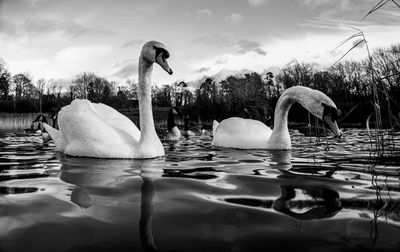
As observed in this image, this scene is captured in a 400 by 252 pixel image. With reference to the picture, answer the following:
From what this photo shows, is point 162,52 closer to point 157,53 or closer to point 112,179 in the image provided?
point 157,53

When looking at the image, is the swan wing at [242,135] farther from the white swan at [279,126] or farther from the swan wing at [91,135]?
the swan wing at [91,135]

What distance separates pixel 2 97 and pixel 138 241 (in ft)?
287

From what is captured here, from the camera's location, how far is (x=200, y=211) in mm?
2055

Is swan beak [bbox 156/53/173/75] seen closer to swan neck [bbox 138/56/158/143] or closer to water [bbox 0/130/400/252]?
swan neck [bbox 138/56/158/143]

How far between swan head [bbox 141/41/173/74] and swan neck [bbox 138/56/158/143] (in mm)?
264

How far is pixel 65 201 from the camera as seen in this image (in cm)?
229

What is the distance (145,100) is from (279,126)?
2.90 m

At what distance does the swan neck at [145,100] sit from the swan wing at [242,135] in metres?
2.50

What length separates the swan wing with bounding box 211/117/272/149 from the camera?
7008mm

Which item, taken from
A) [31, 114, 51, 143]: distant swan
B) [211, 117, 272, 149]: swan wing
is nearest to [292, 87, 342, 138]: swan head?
[211, 117, 272, 149]: swan wing

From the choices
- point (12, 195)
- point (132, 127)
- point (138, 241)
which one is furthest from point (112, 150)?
point (138, 241)

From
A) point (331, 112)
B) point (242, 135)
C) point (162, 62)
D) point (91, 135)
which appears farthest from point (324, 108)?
point (91, 135)

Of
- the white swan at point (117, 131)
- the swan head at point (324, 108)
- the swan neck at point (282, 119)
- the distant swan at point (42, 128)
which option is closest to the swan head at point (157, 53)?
the white swan at point (117, 131)

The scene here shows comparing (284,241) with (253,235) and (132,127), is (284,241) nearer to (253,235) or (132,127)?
(253,235)
